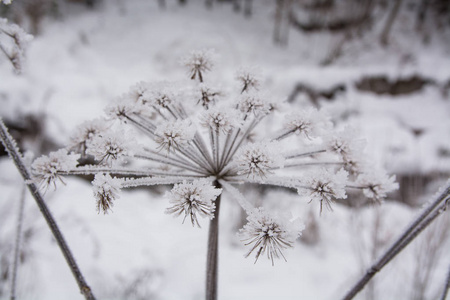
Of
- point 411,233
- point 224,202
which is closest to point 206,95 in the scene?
point 411,233

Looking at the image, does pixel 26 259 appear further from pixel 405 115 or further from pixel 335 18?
pixel 335 18

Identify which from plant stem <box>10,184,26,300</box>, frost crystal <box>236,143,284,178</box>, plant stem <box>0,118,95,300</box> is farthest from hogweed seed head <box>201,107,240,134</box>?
plant stem <box>10,184,26,300</box>

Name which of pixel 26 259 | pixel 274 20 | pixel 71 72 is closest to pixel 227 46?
pixel 274 20

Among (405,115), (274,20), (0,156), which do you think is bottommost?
(0,156)

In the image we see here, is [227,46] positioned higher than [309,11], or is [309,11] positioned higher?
[309,11]

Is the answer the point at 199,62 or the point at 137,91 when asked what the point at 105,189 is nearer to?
the point at 137,91

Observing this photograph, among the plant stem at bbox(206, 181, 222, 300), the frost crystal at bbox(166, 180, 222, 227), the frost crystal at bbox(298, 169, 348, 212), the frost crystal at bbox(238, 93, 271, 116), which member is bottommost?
the plant stem at bbox(206, 181, 222, 300)

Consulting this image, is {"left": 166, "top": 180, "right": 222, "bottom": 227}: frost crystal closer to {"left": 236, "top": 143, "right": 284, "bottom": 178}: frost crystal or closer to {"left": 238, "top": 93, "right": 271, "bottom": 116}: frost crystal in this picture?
{"left": 236, "top": 143, "right": 284, "bottom": 178}: frost crystal

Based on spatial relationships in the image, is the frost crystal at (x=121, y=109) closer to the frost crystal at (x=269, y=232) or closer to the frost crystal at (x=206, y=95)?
the frost crystal at (x=206, y=95)
